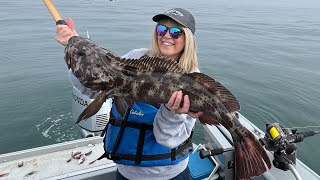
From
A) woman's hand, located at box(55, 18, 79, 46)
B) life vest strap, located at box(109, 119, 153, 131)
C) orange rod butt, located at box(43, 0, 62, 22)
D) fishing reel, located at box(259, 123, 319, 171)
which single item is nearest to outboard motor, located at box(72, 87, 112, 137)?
orange rod butt, located at box(43, 0, 62, 22)

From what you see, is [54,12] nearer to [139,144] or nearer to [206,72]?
[139,144]

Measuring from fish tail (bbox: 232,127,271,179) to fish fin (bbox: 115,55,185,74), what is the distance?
1.08 m

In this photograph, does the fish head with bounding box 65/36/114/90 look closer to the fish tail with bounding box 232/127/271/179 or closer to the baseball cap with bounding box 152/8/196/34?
the baseball cap with bounding box 152/8/196/34

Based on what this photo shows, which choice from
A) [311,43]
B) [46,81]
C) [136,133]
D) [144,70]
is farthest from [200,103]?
[311,43]

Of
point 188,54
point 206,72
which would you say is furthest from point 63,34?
point 206,72

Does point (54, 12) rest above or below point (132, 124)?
above

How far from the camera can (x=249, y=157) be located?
11.0 feet

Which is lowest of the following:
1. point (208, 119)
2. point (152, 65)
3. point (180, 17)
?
point (208, 119)

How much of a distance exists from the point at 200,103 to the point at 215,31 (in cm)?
2977

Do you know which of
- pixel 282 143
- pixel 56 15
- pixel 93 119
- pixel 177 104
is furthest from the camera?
pixel 93 119

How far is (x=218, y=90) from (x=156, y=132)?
910 millimetres

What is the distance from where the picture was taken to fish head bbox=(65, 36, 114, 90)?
344 centimetres

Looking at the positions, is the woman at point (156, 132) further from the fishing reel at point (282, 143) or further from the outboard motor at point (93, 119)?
the outboard motor at point (93, 119)

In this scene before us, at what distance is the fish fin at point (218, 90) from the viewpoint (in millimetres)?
3391
